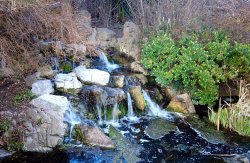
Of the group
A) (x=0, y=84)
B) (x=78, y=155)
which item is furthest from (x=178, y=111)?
(x=0, y=84)

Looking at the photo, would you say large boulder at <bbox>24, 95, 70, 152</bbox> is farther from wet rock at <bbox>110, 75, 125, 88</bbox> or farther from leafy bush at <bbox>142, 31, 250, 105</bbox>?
leafy bush at <bbox>142, 31, 250, 105</bbox>

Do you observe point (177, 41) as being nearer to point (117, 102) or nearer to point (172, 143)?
point (117, 102)

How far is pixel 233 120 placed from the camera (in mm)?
8227

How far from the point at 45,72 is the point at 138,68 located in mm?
2871

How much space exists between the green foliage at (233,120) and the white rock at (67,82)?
11.7 ft

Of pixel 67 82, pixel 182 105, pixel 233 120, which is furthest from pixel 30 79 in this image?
pixel 233 120

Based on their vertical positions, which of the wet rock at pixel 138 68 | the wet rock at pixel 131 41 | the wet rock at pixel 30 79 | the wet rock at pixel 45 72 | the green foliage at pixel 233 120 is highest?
the wet rock at pixel 131 41

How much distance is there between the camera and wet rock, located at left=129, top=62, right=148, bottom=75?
9.98 m

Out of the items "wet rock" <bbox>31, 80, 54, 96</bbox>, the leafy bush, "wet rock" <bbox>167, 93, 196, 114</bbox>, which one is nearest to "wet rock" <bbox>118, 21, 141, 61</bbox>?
the leafy bush

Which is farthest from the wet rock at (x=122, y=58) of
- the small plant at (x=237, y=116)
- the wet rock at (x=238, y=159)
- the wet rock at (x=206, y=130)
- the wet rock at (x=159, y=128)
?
the wet rock at (x=238, y=159)

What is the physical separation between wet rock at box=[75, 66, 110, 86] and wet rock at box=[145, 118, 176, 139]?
170 cm

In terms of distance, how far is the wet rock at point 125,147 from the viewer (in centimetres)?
686

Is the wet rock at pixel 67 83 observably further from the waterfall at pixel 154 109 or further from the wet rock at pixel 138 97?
the waterfall at pixel 154 109

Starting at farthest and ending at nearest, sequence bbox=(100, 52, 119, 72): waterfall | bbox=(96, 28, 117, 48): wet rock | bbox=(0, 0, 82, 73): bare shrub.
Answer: bbox=(96, 28, 117, 48): wet rock, bbox=(100, 52, 119, 72): waterfall, bbox=(0, 0, 82, 73): bare shrub
